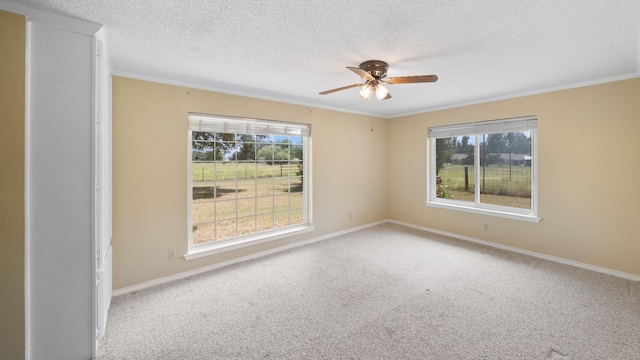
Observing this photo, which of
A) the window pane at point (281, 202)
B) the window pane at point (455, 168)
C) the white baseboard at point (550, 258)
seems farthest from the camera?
the window pane at point (455, 168)

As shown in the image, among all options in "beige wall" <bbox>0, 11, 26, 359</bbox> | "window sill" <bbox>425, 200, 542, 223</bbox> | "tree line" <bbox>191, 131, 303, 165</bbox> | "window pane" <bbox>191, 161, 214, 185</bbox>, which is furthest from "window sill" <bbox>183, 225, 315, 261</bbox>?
"window sill" <bbox>425, 200, 542, 223</bbox>

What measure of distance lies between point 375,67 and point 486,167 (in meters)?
3.08

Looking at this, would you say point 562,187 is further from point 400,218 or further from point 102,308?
point 102,308

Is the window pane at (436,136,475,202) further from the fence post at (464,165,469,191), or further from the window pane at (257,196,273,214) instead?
the window pane at (257,196,273,214)

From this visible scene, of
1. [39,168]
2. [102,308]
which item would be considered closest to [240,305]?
[102,308]

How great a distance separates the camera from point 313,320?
2.34m

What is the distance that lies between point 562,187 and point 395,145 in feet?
9.10

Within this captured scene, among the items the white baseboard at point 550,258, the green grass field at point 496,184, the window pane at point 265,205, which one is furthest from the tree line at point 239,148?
the white baseboard at point 550,258

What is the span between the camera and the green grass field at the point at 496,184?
407cm

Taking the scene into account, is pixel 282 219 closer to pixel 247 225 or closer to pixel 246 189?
pixel 247 225

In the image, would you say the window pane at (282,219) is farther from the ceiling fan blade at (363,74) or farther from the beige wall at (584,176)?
the beige wall at (584,176)

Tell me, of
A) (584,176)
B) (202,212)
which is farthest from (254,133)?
(584,176)

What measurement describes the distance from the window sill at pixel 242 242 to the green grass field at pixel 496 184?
2756 millimetres

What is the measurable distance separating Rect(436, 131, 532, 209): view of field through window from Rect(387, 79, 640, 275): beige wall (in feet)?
1.03
